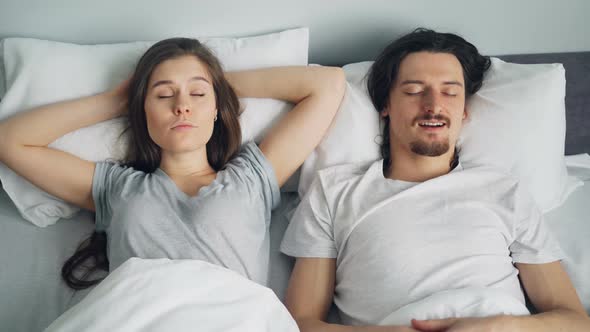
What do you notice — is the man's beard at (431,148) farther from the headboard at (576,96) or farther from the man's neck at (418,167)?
the headboard at (576,96)

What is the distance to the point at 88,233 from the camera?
1488mm

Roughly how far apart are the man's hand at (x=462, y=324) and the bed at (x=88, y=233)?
0.31 metres

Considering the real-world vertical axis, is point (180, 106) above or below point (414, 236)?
above

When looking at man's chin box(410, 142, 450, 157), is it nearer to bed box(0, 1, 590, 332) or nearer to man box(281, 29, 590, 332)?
man box(281, 29, 590, 332)

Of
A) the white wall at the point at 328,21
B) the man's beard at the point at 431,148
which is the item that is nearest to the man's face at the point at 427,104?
the man's beard at the point at 431,148

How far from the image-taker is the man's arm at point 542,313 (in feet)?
3.49

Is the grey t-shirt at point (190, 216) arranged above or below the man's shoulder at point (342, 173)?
below

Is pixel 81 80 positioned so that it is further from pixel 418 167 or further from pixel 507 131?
pixel 507 131

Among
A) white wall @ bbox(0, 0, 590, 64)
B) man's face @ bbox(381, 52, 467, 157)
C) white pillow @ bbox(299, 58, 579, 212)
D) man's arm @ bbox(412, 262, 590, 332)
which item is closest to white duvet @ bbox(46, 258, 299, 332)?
man's arm @ bbox(412, 262, 590, 332)

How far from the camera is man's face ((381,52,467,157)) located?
1.35m

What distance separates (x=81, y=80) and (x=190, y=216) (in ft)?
2.06

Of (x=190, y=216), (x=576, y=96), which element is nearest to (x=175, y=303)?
(x=190, y=216)

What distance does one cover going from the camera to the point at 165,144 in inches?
53.4

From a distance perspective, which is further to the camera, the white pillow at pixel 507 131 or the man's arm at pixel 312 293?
the white pillow at pixel 507 131
